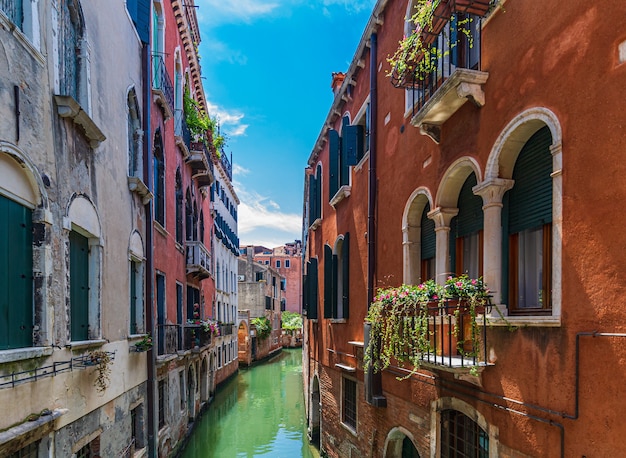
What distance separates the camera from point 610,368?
10.8ft

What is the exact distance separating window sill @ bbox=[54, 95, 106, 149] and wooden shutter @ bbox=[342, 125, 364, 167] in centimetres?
475

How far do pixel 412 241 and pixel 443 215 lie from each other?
1.12 meters

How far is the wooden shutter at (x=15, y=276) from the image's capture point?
167 inches

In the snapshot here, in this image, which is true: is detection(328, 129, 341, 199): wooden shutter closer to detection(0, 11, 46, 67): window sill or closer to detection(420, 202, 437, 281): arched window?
detection(420, 202, 437, 281): arched window

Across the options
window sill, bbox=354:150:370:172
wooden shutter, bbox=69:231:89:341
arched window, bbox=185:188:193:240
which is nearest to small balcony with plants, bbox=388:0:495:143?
window sill, bbox=354:150:370:172

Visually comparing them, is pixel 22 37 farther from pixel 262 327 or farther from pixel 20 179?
Result: pixel 262 327

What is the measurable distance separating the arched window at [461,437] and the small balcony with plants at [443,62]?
3281 millimetres

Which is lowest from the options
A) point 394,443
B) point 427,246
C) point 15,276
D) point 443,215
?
point 394,443

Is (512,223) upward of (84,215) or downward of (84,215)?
downward

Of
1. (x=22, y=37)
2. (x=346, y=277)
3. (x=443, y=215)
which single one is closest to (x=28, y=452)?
(x=22, y=37)

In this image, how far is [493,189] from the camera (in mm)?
4785

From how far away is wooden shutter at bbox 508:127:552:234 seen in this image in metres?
4.25

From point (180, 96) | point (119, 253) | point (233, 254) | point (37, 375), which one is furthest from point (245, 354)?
point (37, 375)

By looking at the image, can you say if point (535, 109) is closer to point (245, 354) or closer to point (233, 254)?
point (233, 254)
